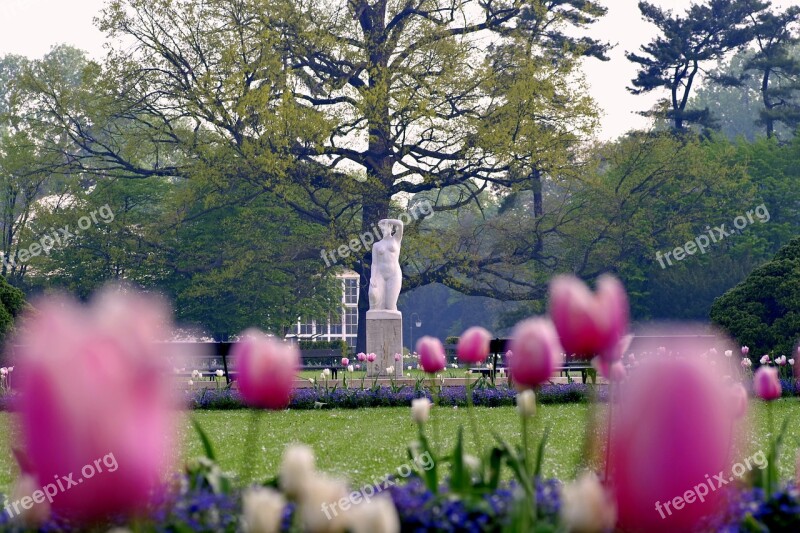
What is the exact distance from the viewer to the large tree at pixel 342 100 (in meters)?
26.4

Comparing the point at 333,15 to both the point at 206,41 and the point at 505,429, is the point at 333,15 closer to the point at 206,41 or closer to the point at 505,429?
the point at 206,41

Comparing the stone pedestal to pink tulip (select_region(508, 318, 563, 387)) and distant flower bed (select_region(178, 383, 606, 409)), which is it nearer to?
distant flower bed (select_region(178, 383, 606, 409))

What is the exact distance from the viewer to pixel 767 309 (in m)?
17.1

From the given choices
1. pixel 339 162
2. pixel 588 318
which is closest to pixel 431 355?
pixel 588 318

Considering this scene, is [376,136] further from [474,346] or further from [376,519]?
[376,519]

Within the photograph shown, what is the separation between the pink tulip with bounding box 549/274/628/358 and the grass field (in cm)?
386

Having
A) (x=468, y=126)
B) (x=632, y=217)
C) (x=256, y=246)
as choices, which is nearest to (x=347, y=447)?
(x=468, y=126)

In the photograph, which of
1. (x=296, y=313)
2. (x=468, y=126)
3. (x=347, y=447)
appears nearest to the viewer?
(x=347, y=447)

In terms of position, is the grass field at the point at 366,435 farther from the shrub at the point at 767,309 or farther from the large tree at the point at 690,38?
the large tree at the point at 690,38

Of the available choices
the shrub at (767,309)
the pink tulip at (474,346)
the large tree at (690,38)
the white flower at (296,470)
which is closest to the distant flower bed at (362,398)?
the shrub at (767,309)

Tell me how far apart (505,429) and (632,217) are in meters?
20.9

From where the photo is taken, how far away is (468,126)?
89.2ft

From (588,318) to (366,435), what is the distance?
8.36 metres

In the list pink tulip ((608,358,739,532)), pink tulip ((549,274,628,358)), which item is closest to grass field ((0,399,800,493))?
pink tulip ((549,274,628,358))
